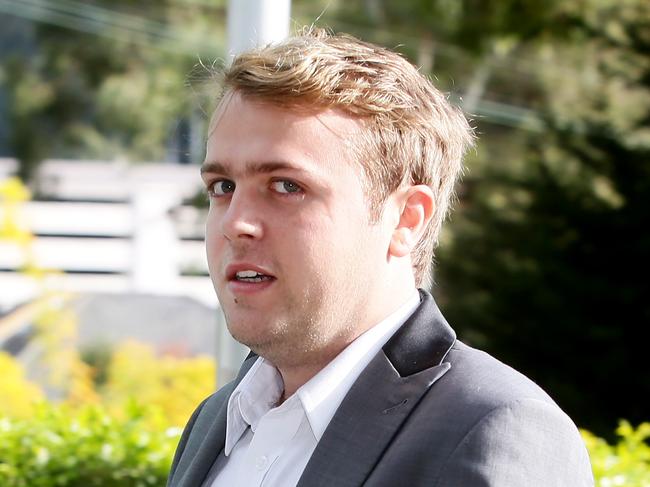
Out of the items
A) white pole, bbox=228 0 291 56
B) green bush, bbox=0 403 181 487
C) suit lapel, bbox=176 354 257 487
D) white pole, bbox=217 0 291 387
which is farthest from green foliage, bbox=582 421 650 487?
white pole, bbox=228 0 291 56

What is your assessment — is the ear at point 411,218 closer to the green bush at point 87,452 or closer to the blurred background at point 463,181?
the blurred background at point 463,181

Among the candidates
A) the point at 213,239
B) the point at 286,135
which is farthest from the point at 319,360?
the point at 286,135

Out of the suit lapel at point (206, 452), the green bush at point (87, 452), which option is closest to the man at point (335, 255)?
the suit lapel at point (206, 452)

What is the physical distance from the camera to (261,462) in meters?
1.81

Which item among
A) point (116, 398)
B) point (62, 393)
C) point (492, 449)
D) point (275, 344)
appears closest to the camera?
point (492, 449)

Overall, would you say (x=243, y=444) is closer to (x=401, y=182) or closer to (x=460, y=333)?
(x=401, y=182)

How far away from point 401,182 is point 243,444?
1.86 ft

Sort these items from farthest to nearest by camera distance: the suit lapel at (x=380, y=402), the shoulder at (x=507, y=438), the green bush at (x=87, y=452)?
1. the green bush at (x=87, y=452)
2. the suit lapel at (x=380, y=402)
3. the shoulder at (x=507, y=438)

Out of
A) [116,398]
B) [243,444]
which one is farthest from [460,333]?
[243,444]

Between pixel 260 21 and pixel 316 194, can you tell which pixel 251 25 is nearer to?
pixel 260 21

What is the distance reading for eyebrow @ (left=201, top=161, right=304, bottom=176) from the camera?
169 cm

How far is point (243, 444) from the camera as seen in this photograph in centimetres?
195

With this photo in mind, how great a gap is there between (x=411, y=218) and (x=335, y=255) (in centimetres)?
19

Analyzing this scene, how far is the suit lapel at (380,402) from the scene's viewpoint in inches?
64.1
